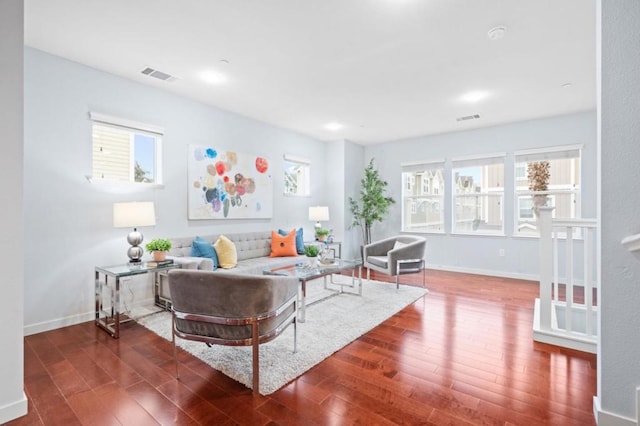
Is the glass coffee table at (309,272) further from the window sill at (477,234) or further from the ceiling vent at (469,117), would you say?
the ceiling vent at (469,117)

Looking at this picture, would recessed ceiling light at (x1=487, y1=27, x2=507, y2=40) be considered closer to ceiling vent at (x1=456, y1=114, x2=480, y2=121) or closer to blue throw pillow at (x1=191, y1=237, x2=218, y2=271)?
ceiling vent at (x1=456, y1=114, x2=480, y2=121)

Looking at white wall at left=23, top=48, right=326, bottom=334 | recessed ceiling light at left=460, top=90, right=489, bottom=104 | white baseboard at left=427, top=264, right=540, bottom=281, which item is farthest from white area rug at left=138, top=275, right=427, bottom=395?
recessed ceiling light at left=460, top=90, right=489, bottom=104

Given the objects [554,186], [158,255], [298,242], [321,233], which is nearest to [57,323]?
[158,255]

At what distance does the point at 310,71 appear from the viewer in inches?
136

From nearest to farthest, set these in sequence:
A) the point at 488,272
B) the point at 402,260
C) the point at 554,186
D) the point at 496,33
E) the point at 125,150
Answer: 1. the point at 496,33
2. the point at 125,150
3. the point at 402,260
4. the point at 554,186
5. the point at 488,272

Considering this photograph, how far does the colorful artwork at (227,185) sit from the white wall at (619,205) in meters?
4.30

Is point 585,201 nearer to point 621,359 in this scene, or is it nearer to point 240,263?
point 621,359

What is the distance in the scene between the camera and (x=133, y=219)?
3205mm

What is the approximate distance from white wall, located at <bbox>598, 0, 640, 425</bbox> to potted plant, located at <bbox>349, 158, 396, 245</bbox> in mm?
4880

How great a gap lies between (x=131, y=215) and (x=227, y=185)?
1.72 meters

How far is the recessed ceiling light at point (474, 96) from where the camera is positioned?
4052 millimetres

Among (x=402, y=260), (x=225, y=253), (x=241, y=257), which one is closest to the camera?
(x=225, y=253)

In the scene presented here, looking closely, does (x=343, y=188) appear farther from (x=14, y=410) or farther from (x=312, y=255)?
(x=14, y=410)

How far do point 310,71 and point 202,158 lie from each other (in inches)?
81.1
